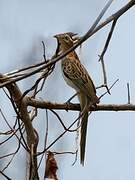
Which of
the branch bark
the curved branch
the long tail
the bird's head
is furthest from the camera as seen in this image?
the bird's head

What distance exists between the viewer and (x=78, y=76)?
394 centimetres

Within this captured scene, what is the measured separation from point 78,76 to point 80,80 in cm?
7

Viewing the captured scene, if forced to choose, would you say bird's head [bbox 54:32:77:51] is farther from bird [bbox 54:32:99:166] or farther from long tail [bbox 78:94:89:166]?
long tail [bbox 78:94:89:166]

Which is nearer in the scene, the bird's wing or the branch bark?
the branch bark

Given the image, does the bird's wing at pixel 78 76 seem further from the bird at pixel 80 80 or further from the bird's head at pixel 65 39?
the bird's head at pixel 65 39

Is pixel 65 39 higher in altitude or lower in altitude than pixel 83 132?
higher

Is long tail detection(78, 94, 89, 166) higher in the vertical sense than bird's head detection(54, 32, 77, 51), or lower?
lower

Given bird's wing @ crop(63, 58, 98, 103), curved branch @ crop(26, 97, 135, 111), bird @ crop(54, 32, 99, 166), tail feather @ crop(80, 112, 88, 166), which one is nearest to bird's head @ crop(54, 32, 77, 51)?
bird @ crop(54, 32, 99, 166)

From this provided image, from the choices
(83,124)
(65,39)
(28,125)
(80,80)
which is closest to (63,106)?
(28,125)

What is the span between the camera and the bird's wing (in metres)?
3.74

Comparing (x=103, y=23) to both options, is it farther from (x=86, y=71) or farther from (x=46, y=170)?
(x=86, y=71)

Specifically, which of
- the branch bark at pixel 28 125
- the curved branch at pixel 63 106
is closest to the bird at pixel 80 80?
the curved branch at pixel 63 106

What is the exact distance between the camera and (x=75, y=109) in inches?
132

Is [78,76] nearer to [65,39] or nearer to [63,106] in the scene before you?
[65,39]
